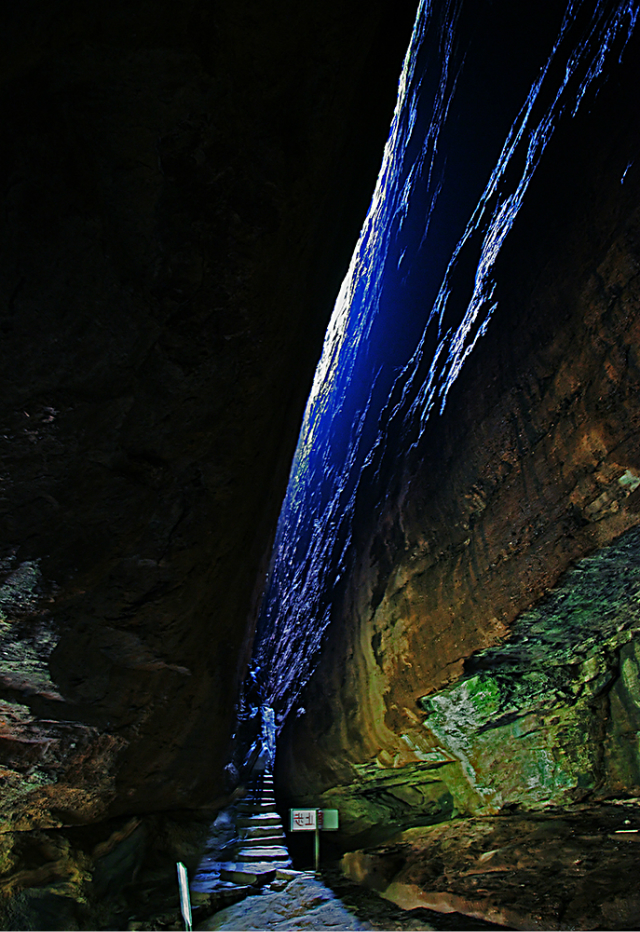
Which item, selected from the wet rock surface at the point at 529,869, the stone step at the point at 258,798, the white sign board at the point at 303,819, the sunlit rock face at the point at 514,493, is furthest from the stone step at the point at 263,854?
the wet rock surface at the point at 529,869

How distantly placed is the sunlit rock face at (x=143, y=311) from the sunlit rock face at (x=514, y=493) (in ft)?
5.09

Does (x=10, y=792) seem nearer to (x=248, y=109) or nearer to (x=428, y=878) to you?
(x=428, y=878)

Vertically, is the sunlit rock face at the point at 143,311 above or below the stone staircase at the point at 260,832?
above

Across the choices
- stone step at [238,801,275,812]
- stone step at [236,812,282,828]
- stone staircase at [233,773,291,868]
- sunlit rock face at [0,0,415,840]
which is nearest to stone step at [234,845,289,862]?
stone staircase at [233,773,291,868]

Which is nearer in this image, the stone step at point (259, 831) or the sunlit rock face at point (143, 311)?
the sunlit rock face at point (143, 311)

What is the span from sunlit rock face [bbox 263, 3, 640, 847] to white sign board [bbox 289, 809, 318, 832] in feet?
2.91

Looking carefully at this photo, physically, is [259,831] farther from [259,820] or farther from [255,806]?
[255,806]

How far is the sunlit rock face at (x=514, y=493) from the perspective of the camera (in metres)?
3.03

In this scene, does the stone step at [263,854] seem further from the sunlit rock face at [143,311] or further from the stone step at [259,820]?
the sunlit rock face at [143,311]

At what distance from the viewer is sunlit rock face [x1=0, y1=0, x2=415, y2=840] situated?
2055 mm

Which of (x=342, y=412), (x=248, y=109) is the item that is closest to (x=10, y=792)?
(x=248, y=109)

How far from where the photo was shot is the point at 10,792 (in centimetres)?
396

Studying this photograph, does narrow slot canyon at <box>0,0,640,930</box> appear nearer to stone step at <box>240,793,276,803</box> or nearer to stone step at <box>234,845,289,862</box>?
stone step at <box>234,845,289,862</box>

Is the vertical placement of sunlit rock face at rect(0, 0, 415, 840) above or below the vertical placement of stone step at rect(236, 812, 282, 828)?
above
